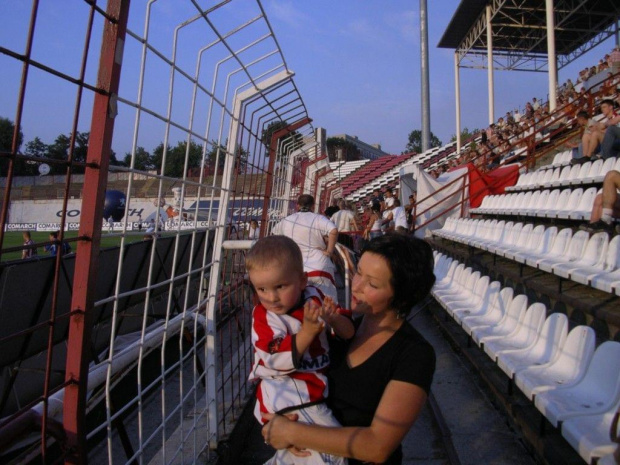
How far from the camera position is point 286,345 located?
1.42 m

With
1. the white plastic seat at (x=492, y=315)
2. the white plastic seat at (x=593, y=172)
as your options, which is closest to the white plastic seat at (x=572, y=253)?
the white plastic seat at (x=492, y=315)

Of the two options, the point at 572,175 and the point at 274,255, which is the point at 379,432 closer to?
the point at 274,255

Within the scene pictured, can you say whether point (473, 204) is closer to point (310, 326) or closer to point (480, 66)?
point (310, 326)

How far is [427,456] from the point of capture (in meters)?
2.97

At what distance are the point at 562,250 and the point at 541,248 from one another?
35 centimetres

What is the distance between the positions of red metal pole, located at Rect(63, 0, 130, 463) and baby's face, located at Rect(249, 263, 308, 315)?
446mm

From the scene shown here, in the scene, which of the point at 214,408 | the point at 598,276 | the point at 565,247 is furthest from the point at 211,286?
the point at 565,247

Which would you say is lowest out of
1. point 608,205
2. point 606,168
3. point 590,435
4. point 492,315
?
point 590,435

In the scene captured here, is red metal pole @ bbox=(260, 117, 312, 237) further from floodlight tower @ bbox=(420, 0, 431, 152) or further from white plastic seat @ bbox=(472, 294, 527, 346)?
floodlight tower @ bbox=(420, 0, 431, 152)

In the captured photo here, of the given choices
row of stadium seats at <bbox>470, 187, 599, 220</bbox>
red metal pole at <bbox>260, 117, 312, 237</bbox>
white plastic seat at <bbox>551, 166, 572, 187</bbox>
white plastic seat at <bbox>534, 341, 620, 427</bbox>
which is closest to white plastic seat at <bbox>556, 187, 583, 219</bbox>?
row of stadium seats at <bbox>470, 187, 599, 220</bbox>

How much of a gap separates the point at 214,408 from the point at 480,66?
81.1 ft

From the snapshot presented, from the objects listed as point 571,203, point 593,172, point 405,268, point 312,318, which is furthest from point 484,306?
point 312,318

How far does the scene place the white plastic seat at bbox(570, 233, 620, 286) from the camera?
3492mm

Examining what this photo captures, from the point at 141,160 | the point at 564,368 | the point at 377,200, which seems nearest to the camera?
the point at 141,160
